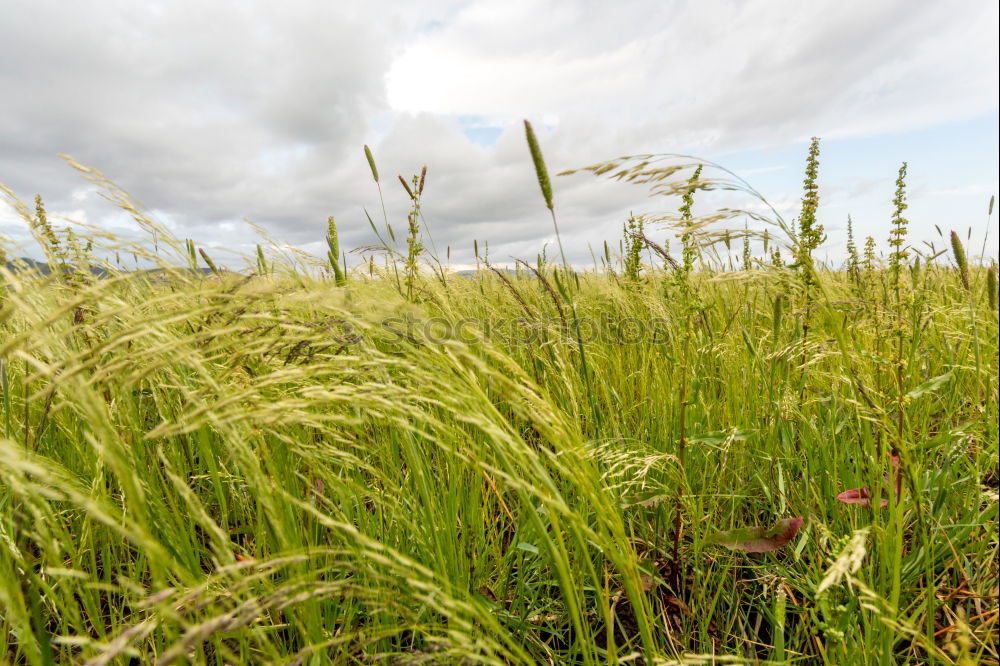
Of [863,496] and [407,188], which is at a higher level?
[407,188]

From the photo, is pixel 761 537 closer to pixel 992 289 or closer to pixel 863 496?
pixel 863 496

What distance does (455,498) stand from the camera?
1.27 metres

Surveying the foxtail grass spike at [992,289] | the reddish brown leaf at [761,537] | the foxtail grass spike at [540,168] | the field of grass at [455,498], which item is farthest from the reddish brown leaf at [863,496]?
the foxtail grass spike at [540,168]

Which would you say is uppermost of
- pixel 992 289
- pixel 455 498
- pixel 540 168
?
pixel 540 168

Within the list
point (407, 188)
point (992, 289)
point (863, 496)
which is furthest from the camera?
point (407, 188)

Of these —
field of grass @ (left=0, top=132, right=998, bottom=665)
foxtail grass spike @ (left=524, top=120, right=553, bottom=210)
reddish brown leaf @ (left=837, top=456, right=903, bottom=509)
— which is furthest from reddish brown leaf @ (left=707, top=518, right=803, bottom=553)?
foxtail grass spike @ (left=524, top=120, right=553, bottom=210)

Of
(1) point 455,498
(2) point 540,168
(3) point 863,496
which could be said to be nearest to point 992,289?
(3) point 863,496

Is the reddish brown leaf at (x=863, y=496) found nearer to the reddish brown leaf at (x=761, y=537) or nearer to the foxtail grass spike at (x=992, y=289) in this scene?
the reddish brown leaf at (x=761, y=537)

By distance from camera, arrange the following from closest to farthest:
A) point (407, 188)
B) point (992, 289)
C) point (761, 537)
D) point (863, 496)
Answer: point (992, 289) → point (761, 537) → point (863, 496) → point (407, 188)

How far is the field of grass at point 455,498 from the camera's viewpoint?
76cm

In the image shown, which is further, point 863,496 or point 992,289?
point 863,496

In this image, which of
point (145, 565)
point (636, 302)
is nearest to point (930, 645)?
point (145, 565)

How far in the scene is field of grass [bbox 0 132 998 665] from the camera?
0.76 m

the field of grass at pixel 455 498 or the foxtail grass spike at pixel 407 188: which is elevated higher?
the foxtail grass spike at pixel 407 188
